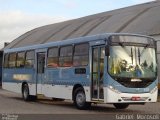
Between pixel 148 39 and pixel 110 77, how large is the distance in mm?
2333

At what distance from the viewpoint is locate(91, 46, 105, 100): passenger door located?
18125 mm

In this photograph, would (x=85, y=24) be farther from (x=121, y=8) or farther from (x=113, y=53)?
(x=113, y=53)

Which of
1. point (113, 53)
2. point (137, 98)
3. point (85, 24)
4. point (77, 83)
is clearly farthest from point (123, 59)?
point (85, 24)

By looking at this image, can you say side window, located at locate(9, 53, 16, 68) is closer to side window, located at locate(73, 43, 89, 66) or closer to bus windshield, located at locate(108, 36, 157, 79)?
side window, located at locate(73, 43, 89, 66)

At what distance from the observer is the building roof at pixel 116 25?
34.2 metres

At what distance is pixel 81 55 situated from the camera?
19.5 meters

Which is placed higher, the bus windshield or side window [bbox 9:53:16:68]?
side window [bbox 9:53:16:68]

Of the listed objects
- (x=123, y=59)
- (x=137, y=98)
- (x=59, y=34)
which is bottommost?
(x=137, y=98)

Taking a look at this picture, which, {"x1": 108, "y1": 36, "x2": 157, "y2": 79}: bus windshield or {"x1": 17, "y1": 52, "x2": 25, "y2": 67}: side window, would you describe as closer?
{"x1": 108, "y1": 36, "x2": 157, "y2": 79}: bus windshield

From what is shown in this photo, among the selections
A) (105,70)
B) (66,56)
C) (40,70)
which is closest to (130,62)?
(105,70)

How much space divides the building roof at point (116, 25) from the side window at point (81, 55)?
1176cm

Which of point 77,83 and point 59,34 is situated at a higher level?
point 59,34

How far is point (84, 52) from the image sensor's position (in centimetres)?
1934

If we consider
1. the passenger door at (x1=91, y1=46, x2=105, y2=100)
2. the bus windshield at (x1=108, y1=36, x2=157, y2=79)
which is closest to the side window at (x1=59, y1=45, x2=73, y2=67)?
the passenger door at (x1=91, y1=46, x2=105, y2=100)
